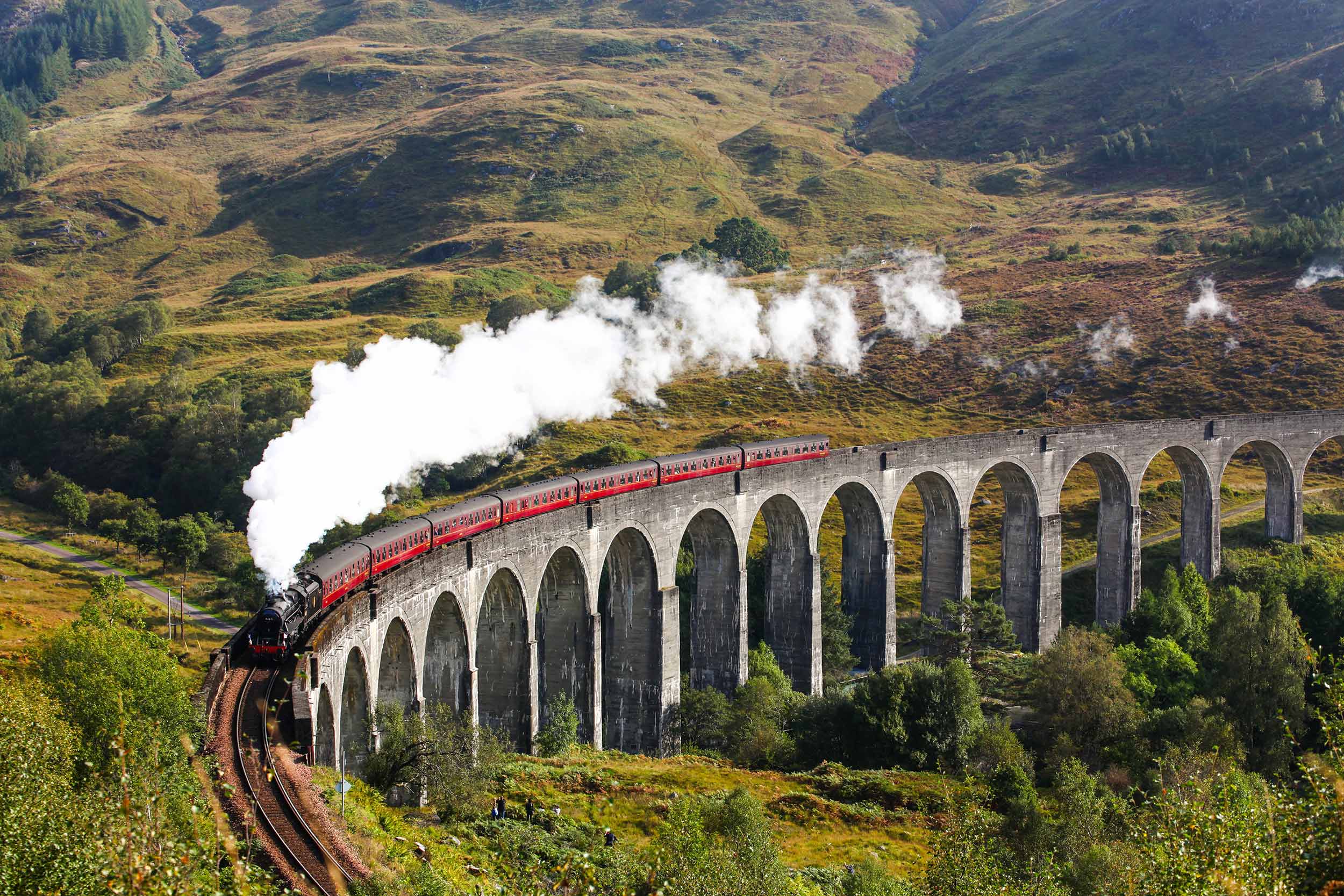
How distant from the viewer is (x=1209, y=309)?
105 m

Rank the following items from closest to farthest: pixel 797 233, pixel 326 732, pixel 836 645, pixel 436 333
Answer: pixel 326 732, pixel 836 645, pixel 436 333, pixel 797 233

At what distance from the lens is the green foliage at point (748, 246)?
134 metres

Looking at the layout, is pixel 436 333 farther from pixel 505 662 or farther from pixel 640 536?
pixel 505 662

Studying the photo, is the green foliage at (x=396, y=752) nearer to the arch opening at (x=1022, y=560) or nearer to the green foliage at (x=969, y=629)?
the green foliage at (x=969, y=629)

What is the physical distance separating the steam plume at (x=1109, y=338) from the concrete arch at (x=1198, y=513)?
35.5 meters

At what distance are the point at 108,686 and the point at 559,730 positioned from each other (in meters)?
15.2

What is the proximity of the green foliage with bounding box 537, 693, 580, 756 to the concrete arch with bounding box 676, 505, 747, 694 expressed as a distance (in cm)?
959

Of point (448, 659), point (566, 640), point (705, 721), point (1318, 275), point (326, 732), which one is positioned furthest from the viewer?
point (1318, 275)

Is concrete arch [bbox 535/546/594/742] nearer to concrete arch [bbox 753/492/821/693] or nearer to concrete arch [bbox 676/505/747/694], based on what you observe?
concrete arch [bbox 676/505/747/694]

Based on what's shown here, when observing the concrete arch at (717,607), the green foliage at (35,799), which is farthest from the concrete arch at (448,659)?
the concrete arch at (717,607)

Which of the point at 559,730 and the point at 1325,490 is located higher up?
the point at 1325,490

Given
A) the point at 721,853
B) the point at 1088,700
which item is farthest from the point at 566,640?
the point at 1088,700

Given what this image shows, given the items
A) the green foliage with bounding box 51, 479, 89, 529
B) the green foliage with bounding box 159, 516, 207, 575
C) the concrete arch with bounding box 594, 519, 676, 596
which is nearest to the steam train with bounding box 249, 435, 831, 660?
the concrete arch with bounding box 594, 519, 676, 596

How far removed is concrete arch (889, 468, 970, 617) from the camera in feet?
189
